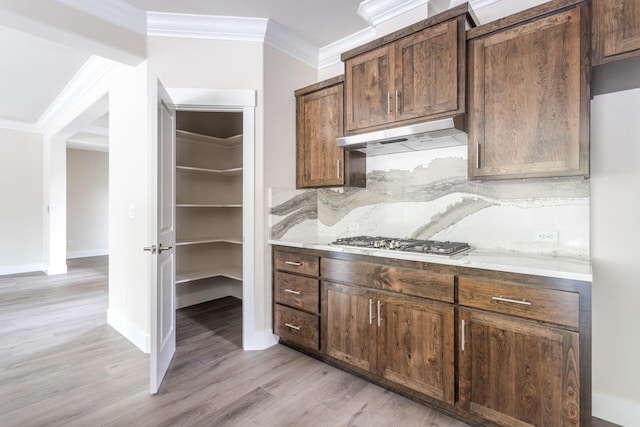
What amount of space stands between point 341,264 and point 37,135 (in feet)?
22.4

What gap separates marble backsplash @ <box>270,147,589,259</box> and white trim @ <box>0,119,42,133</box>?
5.87 meters

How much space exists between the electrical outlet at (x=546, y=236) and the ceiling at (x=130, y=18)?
5.59ft

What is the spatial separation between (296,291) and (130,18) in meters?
2.60

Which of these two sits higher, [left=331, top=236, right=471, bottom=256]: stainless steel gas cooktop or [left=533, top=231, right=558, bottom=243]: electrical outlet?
[left=533, top=231, right=558, bottom=243]: electrical outlet

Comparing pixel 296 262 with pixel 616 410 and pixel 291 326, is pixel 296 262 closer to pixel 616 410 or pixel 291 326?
pixel 291 326

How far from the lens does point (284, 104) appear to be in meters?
2.96

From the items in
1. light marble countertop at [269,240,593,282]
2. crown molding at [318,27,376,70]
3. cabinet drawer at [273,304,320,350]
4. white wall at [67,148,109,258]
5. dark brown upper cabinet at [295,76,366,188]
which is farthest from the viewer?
white wall at [67,148,109,258]

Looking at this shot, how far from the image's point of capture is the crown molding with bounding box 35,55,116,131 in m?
3.26

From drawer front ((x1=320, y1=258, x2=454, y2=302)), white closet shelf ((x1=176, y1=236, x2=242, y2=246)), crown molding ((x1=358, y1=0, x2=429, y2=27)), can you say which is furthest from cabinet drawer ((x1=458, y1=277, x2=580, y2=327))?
white closet shelf ((x1=176, y1=236, x2=242, y2=246))

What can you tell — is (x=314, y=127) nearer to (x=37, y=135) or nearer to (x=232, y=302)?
(x=232, y=302)

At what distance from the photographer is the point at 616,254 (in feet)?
5.96

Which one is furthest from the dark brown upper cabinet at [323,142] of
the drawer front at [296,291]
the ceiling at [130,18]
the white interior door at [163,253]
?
the white interior door at [163,253]

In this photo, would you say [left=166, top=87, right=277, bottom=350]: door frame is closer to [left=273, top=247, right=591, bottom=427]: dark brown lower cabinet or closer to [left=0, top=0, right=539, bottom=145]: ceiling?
[left=273, top=247, right=591, bottom=427]: dark brown lower cabinet

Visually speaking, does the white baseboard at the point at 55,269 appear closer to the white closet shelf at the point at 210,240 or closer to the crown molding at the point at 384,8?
the white closet shelf at the point at 210,240
